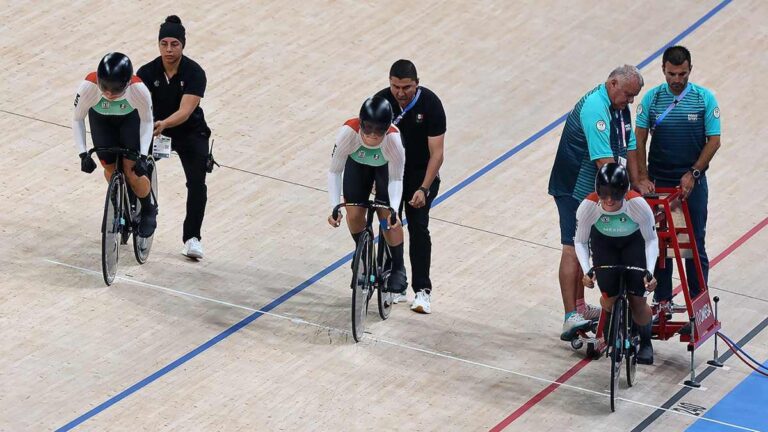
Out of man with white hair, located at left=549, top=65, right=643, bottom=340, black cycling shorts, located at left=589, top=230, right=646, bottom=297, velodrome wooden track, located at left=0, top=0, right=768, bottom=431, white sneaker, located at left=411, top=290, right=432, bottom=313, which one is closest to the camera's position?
black cycling shorts, located at left=589, top=230, right=646, bottom=297

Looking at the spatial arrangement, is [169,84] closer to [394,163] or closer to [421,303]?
[394,163]

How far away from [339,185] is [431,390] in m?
1.25

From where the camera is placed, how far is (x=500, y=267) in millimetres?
10016

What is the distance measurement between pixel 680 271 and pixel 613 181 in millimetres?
989

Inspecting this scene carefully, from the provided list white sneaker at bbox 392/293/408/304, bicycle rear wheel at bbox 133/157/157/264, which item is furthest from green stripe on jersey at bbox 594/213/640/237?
bicycle rear wheel at bbox 133/157/157/264

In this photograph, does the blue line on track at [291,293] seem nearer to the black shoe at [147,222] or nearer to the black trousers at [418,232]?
the black trousers at [418,232]

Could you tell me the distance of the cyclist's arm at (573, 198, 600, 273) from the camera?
26.6ft

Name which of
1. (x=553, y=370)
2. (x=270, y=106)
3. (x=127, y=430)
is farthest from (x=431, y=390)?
(x=270, y=106)

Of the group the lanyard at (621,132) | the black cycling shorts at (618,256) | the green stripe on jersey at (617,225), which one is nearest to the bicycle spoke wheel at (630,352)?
the black cycling shorts at (618,256)

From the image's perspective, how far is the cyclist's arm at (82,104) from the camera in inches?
358

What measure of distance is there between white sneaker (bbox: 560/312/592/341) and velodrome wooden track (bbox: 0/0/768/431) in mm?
106

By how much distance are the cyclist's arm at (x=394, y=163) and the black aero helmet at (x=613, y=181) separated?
1.22 m

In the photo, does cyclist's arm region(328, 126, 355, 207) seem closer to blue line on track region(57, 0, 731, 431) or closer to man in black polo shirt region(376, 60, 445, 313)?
man in black polo shirt region(376, 60, 445, 313)

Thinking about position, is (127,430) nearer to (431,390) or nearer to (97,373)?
(97,373)
